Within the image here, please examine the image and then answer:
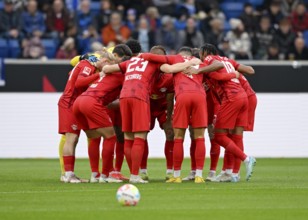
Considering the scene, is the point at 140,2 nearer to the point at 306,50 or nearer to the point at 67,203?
the point at 306,50

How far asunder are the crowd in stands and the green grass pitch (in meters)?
8.70

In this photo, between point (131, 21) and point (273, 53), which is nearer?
point (273, 53)

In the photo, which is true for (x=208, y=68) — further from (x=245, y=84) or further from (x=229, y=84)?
(x=245, y=84)

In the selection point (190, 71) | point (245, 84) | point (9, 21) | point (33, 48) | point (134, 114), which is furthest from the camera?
point (9, 21)

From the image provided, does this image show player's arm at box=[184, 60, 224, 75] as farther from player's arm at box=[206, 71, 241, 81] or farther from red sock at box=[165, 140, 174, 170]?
red sock at box=[165, 140, 174, 170]

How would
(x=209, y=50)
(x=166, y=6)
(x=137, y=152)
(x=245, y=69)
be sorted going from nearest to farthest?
(x=137, y=152)
(x=209, y=50)
(x=245, y=69)
(x=166, y=6)

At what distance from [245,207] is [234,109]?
4.55 meters

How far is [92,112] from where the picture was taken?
53.2ft

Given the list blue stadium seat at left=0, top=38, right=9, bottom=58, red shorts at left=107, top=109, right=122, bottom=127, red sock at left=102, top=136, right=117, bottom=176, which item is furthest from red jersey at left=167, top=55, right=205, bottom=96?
blue stadium seat at left=0, top=38, right=9, bottom=58

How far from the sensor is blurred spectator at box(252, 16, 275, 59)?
27431 millimetres

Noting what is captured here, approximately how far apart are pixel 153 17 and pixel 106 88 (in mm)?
11904

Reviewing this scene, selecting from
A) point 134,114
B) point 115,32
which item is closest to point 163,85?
point 134,114

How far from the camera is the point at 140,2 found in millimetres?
28875

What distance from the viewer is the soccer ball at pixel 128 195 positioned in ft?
41.1
